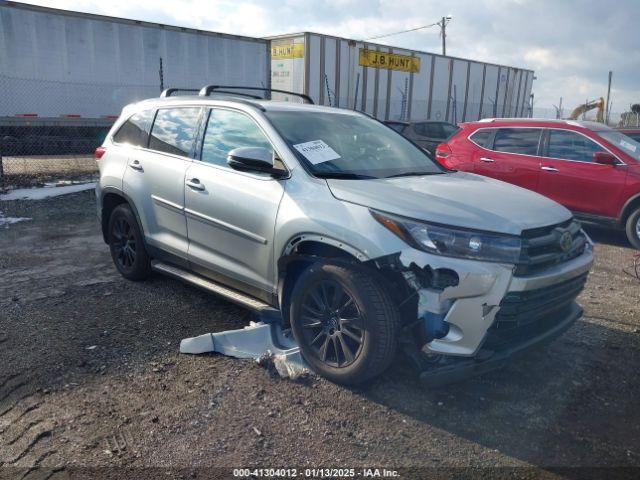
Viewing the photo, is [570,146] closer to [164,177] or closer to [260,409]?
[164,177]

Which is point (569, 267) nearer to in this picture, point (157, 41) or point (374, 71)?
point (157, 41)

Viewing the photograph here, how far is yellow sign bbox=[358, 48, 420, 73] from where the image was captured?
56.2 ft

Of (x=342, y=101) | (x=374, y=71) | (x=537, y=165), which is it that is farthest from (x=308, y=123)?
(x=374, y=71)

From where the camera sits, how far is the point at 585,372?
3422 mm

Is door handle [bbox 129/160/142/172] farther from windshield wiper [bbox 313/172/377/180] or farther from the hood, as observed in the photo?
the hood

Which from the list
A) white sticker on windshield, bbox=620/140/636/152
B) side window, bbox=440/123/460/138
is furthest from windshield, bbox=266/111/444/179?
side window, bbox=440/123/460/138

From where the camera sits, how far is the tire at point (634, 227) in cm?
664

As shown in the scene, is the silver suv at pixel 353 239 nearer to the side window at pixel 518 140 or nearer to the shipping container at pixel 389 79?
the side window at pixel 518 140

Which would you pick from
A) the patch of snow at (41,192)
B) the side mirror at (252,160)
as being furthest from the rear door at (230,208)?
the patch of snow at (41,192)

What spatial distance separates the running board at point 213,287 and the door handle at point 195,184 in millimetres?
715

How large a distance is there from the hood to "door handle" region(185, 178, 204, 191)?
1.11 metres

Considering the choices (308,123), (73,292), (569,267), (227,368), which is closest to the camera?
(569,267)

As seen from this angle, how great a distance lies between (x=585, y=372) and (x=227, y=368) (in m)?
2.37

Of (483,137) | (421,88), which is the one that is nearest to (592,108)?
(421,88)
